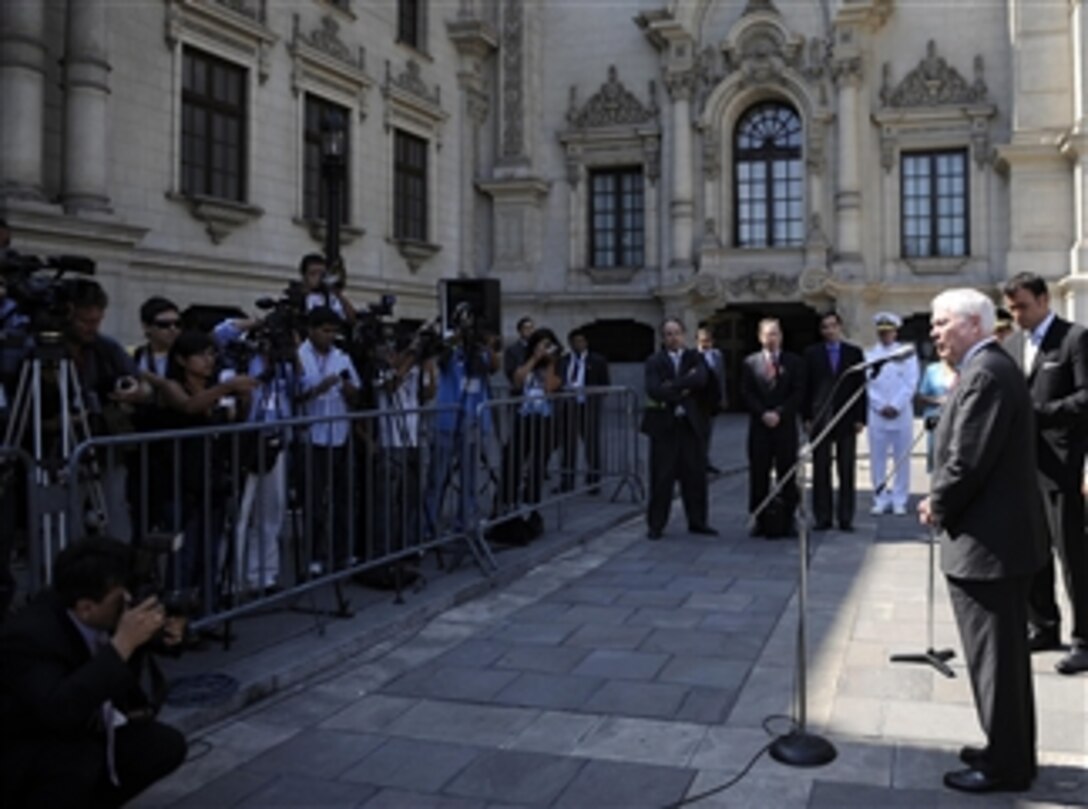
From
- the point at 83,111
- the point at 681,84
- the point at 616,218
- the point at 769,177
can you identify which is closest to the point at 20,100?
the point at 83,111

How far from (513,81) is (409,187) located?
5.07 meters

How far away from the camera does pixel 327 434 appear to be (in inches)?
248

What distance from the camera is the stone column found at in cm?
1290

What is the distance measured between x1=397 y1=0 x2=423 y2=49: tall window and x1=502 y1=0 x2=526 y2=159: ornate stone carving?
3.21 m

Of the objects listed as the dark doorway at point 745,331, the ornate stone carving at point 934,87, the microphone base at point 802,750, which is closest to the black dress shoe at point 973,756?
the microphone base at point 802,750

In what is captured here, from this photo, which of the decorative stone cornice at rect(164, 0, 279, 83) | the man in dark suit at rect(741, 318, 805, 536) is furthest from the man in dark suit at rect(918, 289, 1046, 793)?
the decorative stone cornice at rect(164, 0, 279, 83)

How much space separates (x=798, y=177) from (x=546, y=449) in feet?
57.3

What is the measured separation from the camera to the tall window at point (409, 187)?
863 inches

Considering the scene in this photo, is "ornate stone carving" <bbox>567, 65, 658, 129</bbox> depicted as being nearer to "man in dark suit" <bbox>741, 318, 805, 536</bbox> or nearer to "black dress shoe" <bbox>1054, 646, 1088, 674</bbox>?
"man in dark suit" <bbox>741, 318, 805, 536</bbox>

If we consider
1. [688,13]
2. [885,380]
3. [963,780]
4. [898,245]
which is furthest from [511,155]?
[963,780]

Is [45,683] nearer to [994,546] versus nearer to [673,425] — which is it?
[994,546]

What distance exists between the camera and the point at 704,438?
9.67 metres

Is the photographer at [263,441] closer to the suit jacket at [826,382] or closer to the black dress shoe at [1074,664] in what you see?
the black dress shoe at [1074,664]

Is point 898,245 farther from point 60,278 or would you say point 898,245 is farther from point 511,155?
point 60,278
